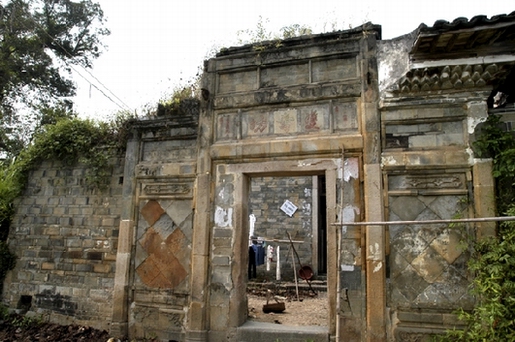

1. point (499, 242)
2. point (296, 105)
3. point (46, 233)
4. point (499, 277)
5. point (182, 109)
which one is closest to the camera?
point (499, 277)

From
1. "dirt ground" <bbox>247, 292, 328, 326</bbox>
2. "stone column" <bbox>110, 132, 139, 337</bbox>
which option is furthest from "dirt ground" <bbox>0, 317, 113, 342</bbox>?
"dirt ground" <bbox>247, 292, 328, 326</bbox>

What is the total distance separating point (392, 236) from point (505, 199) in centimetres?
138

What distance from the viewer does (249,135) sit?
5.41 m

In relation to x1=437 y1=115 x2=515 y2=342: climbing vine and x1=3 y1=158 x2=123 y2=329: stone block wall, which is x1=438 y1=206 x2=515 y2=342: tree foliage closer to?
x1=437 y1=115 x2=515 y2=342: climbing vine

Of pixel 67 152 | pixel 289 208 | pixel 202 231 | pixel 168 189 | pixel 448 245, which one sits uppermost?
pixel 67 152

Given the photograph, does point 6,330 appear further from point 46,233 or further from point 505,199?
point 505,199

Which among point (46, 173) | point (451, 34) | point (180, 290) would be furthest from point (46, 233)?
point (451, 34)

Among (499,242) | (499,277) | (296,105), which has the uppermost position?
(296,105)

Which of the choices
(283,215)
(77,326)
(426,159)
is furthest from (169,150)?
(283,215)

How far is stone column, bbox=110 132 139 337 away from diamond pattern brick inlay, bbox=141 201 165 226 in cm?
23

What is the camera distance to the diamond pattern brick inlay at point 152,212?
223 inches

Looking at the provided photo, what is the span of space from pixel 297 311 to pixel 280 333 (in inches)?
92.1

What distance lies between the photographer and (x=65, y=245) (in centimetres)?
626

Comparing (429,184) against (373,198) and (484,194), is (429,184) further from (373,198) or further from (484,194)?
(373,198)
